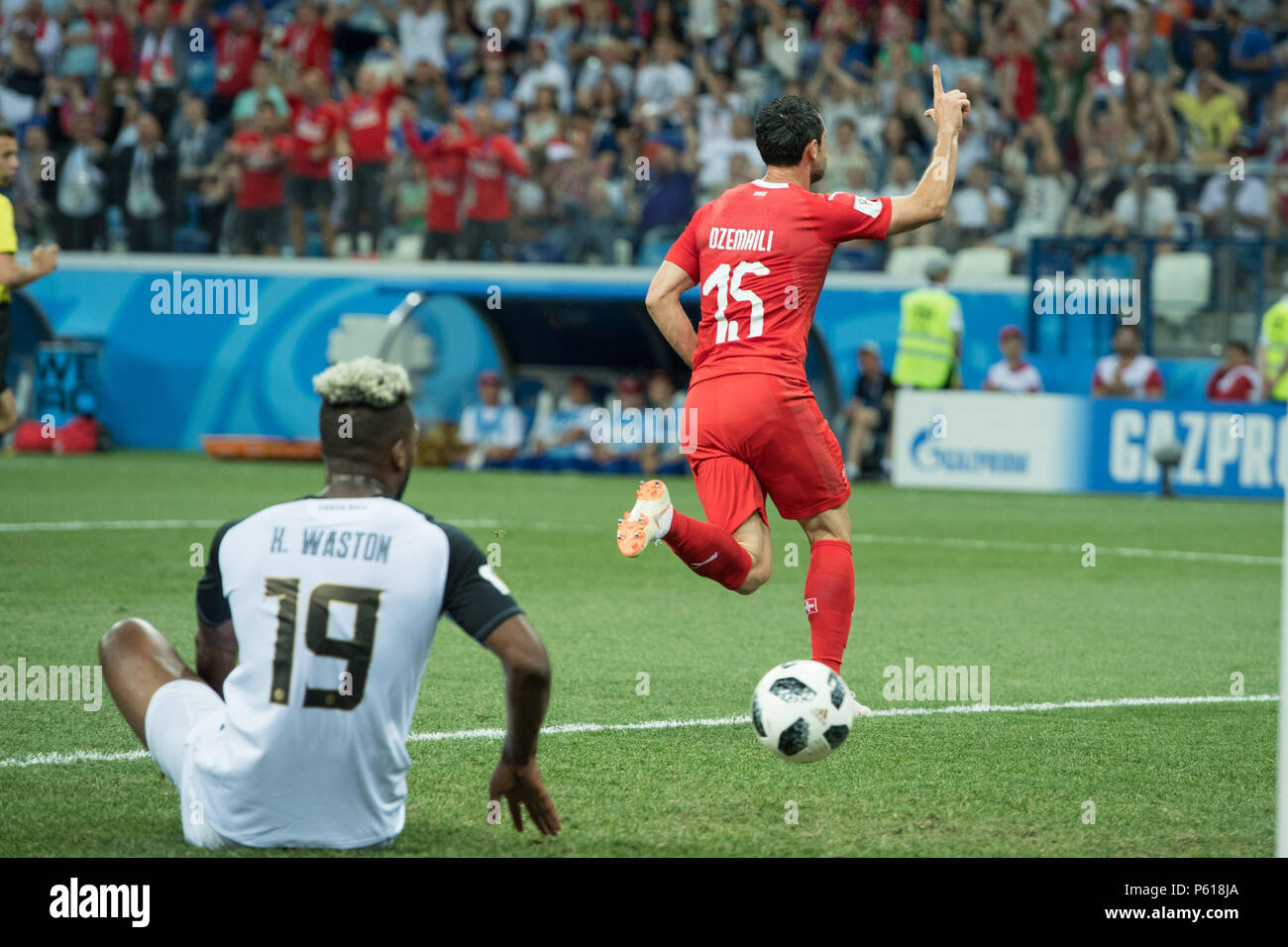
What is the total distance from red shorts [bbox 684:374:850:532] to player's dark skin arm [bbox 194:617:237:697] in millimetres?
2159

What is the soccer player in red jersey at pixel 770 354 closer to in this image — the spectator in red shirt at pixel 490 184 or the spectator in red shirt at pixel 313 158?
the spectator in red shirt at pixel 490 184

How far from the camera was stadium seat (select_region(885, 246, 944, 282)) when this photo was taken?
18.2 m

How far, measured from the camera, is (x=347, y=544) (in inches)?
147

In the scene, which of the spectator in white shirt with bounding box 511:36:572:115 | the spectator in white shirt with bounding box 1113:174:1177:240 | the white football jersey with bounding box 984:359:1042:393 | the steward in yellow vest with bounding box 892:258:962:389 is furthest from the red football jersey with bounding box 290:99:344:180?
the spectator in white shirt with bounding box 1113:174:1177:240

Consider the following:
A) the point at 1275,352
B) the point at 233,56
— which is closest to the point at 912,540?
the point at 1275,352

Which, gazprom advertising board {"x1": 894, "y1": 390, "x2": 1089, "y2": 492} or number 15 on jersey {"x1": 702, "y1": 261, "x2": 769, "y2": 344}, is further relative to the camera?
gazprom advertising board {"x1": 894, "y1": 390, "x2": 1089, "y2": 492}

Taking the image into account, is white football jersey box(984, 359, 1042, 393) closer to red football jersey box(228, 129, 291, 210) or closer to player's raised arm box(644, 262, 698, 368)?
red football jersey box(228, 129, 291, 210)

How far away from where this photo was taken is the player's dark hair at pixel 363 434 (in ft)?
12.3

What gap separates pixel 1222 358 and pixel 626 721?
12.9 m

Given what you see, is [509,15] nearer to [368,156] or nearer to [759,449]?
[368,156]

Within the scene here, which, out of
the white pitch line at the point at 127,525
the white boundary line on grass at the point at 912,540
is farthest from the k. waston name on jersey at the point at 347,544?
the white boundary line on grass at the point at 912,540

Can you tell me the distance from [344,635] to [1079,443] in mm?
13400

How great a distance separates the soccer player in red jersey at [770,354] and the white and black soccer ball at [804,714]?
709 mm
